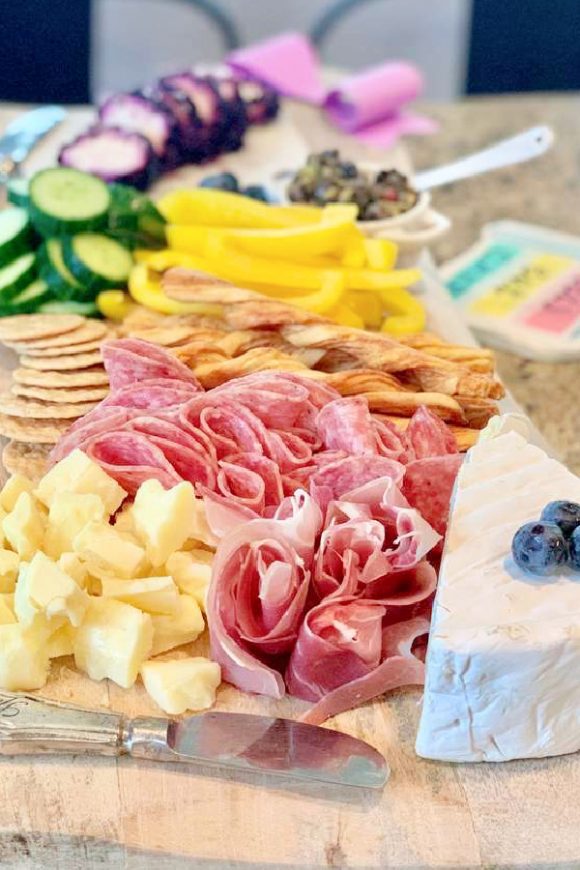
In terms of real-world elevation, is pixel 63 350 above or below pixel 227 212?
below

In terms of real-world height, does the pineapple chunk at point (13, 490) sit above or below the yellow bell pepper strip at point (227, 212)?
below

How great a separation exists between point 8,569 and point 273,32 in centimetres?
559

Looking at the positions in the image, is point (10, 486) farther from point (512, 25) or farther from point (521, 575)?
point (512, 25)

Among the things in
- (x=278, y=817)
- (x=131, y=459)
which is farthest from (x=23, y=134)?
(x=278, y=817)

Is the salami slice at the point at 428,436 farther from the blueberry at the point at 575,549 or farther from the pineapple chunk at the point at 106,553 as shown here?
the pineapple chunk at the point at 106,553

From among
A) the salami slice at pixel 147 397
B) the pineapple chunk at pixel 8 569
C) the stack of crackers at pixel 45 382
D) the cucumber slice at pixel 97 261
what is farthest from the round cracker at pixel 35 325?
the pineapple chunk at pixel 8 569

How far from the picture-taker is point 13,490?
173 centimetres

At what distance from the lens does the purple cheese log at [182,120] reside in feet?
10.0

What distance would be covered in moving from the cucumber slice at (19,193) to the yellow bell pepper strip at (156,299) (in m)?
0.31

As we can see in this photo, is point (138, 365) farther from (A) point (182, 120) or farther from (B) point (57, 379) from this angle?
(A) point (182, 120)

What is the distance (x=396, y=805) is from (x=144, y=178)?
195 centimetres

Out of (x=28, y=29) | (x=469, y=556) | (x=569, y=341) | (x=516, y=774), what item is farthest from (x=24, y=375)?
(x=28, y=29)

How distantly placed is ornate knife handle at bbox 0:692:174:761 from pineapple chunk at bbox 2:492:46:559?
0.24 m

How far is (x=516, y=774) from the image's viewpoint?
4.79 ft
